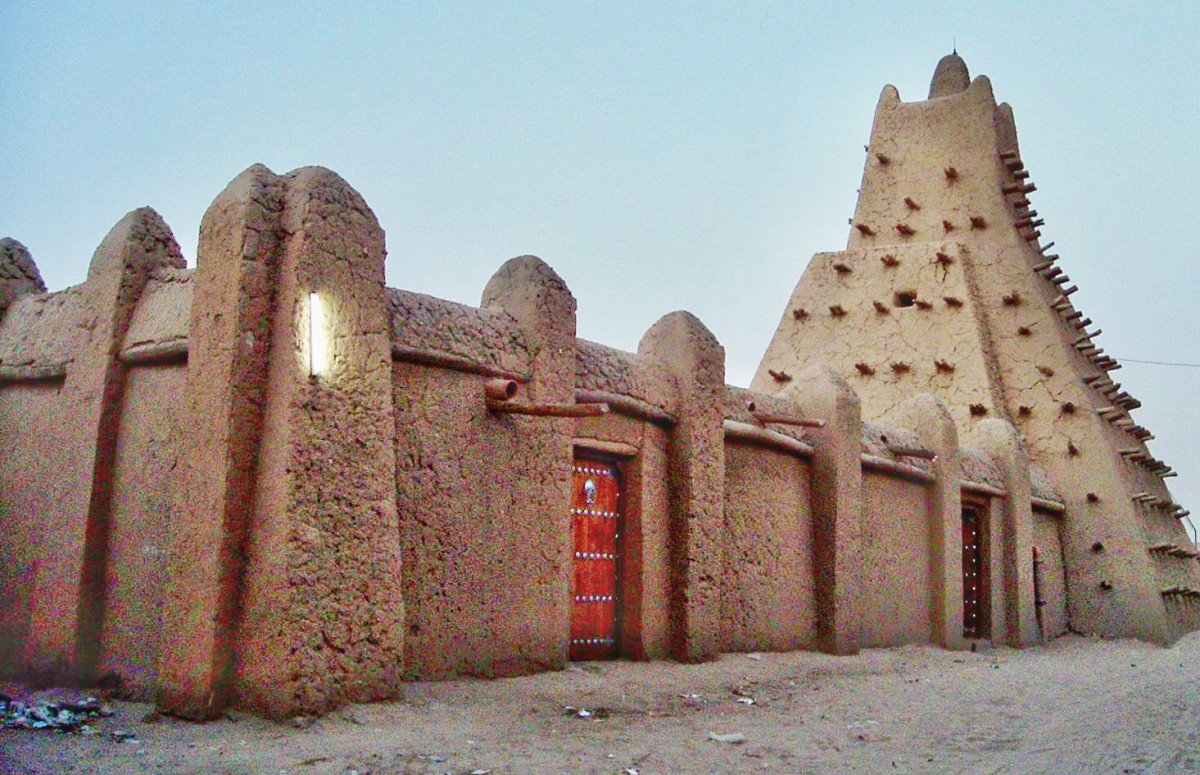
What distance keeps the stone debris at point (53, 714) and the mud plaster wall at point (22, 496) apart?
103cm

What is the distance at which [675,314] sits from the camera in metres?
9.48

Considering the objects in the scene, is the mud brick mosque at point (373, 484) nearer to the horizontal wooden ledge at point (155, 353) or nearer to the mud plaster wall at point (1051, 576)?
the horizontal wooden ledge at point (155, 353)

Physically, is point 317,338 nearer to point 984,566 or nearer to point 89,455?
point 89,455

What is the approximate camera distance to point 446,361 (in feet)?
23.5

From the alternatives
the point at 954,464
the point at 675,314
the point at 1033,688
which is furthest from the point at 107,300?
the point at 954,464

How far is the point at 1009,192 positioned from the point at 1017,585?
690 cm

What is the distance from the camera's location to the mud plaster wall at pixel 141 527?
21.1ft

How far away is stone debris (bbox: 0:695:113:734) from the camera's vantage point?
561 cm

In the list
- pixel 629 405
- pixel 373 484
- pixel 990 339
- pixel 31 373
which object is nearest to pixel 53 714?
pixel 373 484

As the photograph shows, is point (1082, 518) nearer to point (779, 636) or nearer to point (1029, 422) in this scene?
point (1029, 422)

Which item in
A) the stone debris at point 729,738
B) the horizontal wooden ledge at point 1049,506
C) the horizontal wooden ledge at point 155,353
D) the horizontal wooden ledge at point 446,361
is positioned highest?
the horizontal wooden ledge at point 446,361

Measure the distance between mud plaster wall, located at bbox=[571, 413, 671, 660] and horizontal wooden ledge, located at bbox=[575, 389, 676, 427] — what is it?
0.07m

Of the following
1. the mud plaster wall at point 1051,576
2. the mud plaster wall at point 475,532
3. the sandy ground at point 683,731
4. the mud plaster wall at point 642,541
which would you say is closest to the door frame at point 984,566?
the mud plaster wall at point 1051,576

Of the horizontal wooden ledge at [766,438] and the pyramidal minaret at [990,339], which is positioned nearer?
the horizontal wooden ledge at [766,438]
